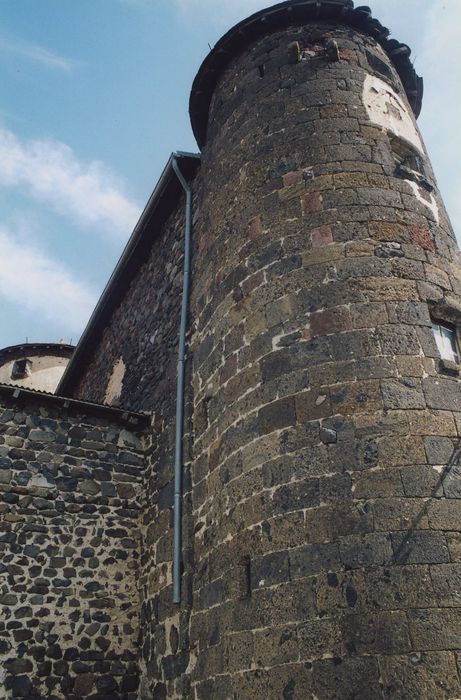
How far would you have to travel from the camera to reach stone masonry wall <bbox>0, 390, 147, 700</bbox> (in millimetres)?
6266

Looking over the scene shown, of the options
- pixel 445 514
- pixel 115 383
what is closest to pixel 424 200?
pixel 445 514

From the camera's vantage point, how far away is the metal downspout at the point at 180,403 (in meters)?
6.11

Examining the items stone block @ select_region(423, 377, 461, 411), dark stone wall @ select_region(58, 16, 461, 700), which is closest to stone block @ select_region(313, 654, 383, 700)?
dark stone wall @ select_region(58, 16, 461, 700)

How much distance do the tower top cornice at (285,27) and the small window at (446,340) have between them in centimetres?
439

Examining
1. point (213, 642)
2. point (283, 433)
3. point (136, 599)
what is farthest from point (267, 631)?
point (136, 599)

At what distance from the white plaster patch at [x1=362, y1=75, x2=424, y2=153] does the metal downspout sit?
2.72 m

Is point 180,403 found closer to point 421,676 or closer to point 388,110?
point 421,676

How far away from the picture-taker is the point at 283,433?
494cm

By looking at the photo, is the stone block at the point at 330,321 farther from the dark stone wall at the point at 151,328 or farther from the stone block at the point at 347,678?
the dark stone wall at the point at 151,328

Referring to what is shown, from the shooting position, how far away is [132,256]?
1025 cm

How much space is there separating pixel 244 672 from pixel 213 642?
25.8 inches

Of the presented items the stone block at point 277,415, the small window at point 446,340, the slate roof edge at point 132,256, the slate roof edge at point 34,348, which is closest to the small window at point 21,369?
the slate roof edge at point 34,348

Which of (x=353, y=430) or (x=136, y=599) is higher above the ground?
(x=353, y=430)

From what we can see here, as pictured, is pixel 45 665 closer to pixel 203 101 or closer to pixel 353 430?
pixel 353 430
